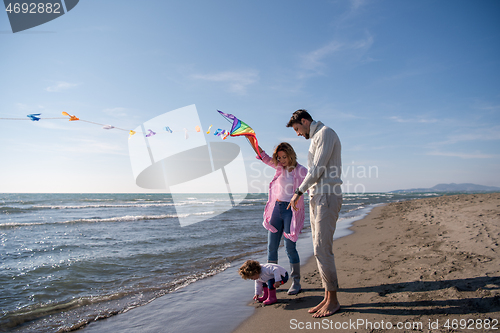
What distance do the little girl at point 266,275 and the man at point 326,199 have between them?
49 cm

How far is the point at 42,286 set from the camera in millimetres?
4102

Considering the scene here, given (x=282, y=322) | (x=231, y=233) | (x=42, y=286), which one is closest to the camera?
(x=282, y=322)

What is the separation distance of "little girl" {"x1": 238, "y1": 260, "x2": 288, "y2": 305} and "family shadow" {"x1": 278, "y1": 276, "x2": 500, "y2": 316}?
0.17 metres

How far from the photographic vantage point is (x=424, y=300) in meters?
2.37

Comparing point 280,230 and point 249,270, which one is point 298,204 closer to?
point 280,230

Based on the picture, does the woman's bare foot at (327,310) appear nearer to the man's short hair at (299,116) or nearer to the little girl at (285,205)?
the little girl at (285,205)

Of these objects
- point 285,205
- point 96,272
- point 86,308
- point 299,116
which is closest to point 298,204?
point 285,205

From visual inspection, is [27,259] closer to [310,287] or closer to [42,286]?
[42,286]

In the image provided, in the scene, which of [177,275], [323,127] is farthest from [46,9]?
[323,127]

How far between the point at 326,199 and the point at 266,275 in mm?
1191

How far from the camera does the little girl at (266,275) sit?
2773 millimetres

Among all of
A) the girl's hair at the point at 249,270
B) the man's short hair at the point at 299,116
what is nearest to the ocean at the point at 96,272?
the girl's hair at the point at 249,270

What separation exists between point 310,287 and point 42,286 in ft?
14.1

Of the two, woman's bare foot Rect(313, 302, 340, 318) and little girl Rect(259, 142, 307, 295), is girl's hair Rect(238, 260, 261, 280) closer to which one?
little girl Rect(259, 142, 307, 295)
